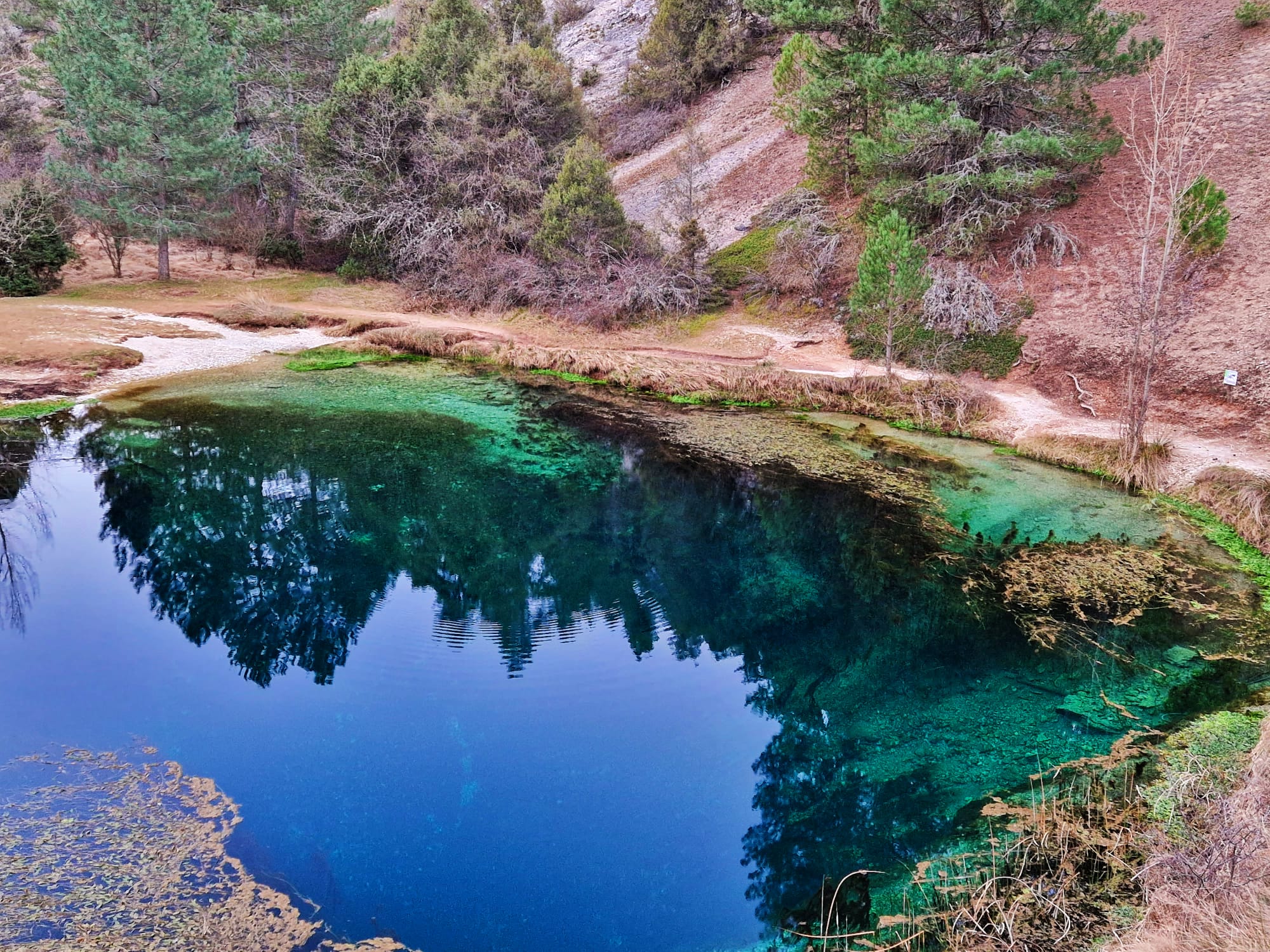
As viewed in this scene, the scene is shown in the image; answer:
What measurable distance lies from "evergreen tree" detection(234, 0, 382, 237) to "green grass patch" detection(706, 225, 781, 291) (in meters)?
14.5

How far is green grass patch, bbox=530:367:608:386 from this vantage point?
69.5ft

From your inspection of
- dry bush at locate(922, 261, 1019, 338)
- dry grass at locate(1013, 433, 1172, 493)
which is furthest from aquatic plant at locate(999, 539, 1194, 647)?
dry bush at locate(922, 261, 1019, 338)

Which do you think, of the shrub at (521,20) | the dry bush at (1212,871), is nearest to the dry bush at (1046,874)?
the dry bush at (1212,871)

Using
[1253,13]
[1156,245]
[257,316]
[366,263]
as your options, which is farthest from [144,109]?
[1253,13]

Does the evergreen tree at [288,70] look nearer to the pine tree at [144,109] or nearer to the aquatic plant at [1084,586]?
the pine tree at [144,109]

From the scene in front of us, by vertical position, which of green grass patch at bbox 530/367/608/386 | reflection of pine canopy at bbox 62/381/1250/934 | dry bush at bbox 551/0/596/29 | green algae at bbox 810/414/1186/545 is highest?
dry bush at bbox 551/0/596/29

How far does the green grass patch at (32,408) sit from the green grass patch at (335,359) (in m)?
4.73

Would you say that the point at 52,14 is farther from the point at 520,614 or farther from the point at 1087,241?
the point at 1087,241

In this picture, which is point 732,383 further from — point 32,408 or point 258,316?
point 32,408

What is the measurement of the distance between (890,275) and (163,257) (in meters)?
21.8

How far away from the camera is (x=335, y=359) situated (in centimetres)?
2170

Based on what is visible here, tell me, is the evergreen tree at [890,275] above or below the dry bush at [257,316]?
above

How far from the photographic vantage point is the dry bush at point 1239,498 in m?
12.5

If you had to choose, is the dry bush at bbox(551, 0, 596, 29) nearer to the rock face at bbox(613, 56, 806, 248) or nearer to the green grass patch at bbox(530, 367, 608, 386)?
the rock face at bbox(613, 56, 806, 248)
